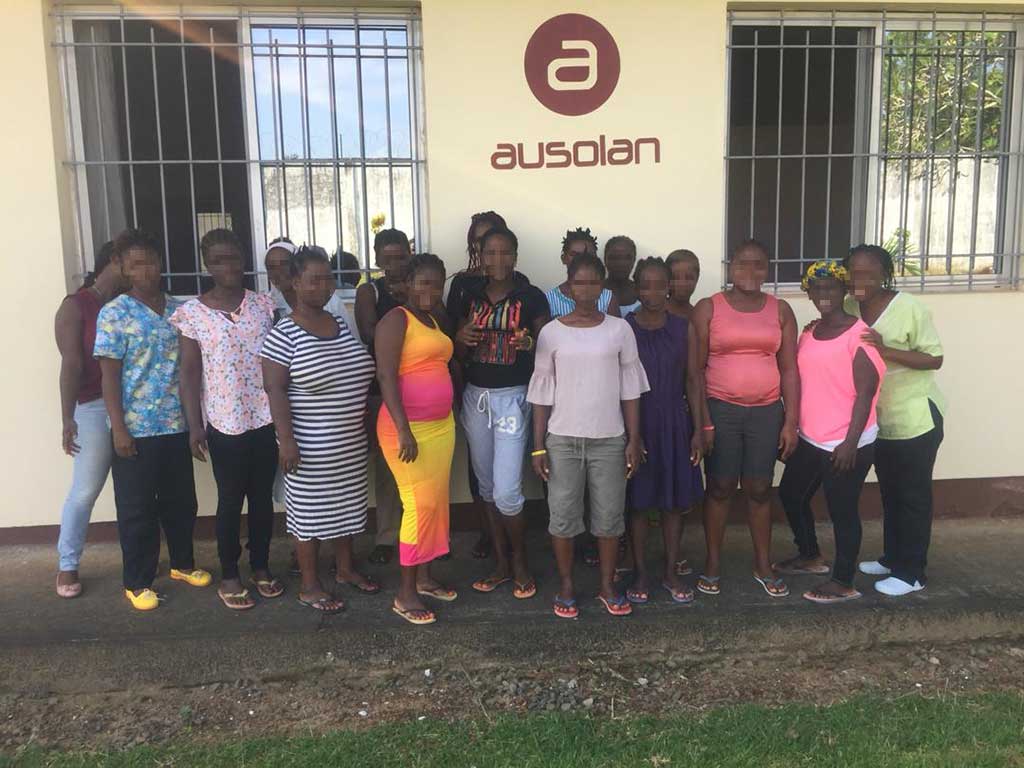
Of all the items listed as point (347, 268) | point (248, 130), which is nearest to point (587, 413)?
→ point (347, 268)

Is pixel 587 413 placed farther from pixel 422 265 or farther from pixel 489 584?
pixel 489 584

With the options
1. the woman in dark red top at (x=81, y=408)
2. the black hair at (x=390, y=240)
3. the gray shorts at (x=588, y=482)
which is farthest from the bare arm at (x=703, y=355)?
the woman in dark red top at (x=81, y=408)

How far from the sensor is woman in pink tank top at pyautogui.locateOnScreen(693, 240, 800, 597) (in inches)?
132

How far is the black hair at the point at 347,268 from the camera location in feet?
14.4

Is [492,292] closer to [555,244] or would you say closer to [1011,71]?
[555,244]

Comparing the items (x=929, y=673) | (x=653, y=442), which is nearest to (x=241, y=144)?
(x=653, y=442)

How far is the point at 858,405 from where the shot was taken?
3.29 meters

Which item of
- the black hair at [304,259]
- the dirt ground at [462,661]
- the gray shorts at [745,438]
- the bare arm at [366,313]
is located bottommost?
the dirt ground at [462,661]

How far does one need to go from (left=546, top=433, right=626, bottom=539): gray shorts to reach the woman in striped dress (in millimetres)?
889

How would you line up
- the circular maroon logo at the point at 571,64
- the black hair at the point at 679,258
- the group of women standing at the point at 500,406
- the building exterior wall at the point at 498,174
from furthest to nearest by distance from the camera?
the circular maroon logo at the point at 571,64
the building exterior wall at the point at 498,174
the black hair at the point at 679,258
the group of women standing at the point at 500,406

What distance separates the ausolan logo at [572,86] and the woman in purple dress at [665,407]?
1.12 m

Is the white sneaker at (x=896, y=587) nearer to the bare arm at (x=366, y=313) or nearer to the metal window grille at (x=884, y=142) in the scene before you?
the metal window grille at (x=884, y=142)

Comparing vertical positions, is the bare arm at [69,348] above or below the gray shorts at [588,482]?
above

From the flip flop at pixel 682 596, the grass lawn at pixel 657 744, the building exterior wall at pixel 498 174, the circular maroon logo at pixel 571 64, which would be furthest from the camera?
the circular maroon logo at pixel 571 64
